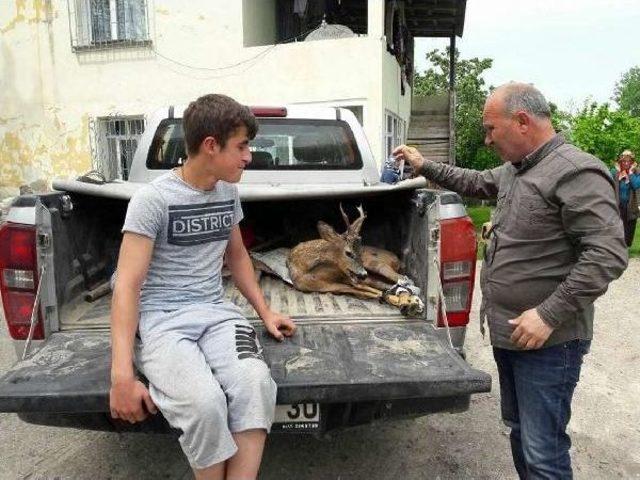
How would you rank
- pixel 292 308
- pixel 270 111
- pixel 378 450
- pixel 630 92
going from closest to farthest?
pixel 292 308 → pixel 378 450 → pixel 270 111 → pixel 630 92

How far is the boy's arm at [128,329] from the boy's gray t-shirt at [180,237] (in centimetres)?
8

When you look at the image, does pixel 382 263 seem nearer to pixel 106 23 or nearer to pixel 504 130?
pixel 504 130

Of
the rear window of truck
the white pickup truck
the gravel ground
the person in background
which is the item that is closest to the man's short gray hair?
the white pickup truck

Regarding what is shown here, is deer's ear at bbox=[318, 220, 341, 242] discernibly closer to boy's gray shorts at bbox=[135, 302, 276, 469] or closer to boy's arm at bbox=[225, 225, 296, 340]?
boy's arm at bbox=[225, 225, 296, 340]

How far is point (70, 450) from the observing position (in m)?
3.40

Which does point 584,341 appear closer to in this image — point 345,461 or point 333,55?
point 345,461

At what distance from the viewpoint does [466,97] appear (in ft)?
91.0

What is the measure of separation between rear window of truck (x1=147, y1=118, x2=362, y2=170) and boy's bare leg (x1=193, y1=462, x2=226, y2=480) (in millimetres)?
2732

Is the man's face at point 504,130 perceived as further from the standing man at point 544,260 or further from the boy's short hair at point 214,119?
the boy's short hair at point 214,119

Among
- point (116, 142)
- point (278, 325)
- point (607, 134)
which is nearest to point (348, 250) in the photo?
point (278, 325)

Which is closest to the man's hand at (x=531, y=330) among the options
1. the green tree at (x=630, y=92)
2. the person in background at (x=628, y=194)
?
the person in background at (x=628, y=194)

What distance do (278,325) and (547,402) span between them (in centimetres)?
122

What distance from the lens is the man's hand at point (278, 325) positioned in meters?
2.67

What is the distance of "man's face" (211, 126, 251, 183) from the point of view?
2.23 metres
